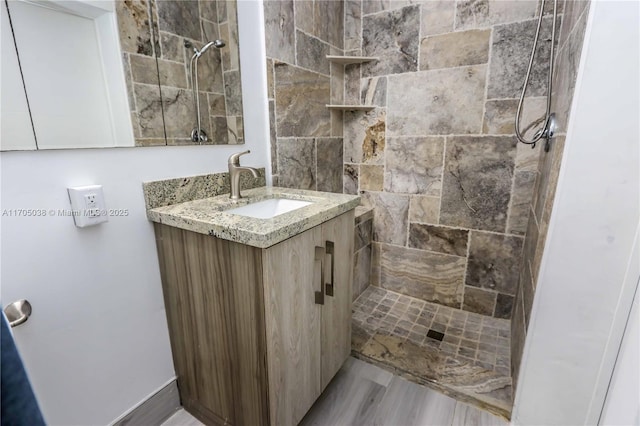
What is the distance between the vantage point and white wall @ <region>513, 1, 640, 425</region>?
2.82 ft

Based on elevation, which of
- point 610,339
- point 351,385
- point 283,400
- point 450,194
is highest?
point 450,194

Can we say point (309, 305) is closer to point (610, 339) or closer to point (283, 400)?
point (283, 400)

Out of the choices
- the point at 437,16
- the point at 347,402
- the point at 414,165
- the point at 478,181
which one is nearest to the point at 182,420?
the point at 347,402

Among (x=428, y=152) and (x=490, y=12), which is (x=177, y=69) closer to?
(x=428, y=152)

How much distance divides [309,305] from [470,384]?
0.95 m

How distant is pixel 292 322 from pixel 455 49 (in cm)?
173

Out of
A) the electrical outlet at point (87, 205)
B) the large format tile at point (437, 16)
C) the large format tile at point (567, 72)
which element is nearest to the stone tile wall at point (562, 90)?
the large format tile at point (567, 72)

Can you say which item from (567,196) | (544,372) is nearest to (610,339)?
(544,372)

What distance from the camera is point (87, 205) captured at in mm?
932

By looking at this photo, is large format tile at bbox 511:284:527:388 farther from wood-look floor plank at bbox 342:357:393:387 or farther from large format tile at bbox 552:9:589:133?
large format tile at bbox 552:9:589:133

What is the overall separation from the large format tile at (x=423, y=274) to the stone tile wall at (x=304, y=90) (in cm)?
70

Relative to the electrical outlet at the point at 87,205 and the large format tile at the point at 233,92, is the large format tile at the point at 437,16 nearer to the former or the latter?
the large format tile at the point at 233,92

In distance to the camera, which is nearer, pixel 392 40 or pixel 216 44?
pixel 216 44

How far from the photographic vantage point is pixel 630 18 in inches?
32.4
